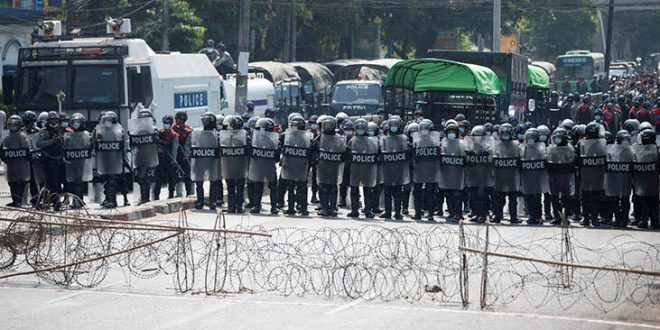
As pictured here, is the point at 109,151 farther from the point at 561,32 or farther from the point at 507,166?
the point at 561,32

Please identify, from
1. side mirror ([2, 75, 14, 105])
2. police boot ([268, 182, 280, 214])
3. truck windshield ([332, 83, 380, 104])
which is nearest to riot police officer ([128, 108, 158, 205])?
police boot ([268, 182, 280, 214])

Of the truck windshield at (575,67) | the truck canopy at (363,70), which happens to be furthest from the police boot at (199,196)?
the truck windshield at (575,67)

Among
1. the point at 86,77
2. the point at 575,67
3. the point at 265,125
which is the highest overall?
the point at 575,67

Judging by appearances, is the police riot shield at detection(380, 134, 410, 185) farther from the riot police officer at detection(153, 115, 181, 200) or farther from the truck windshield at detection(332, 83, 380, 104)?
the truck windshield at detection(332, 83, 380, 104)

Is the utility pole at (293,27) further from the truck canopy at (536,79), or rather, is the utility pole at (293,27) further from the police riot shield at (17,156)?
the police riot shield at (17,156)

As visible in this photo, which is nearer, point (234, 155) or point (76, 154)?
point (76, 154)

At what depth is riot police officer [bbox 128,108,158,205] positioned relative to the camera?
21516 millimetres

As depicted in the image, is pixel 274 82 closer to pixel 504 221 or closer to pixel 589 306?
pixel 504 221

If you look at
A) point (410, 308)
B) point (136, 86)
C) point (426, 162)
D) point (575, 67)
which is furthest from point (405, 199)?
point (575, 67)

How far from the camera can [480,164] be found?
812 inches

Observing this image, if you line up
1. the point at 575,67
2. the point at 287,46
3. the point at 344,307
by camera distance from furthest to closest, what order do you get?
the point at 575,67 → the point at 287,46 → the point at 344,307

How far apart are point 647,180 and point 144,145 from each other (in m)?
8.61

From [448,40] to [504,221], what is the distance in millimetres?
45697

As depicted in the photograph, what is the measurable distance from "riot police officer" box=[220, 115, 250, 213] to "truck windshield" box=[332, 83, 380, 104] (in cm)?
1889
